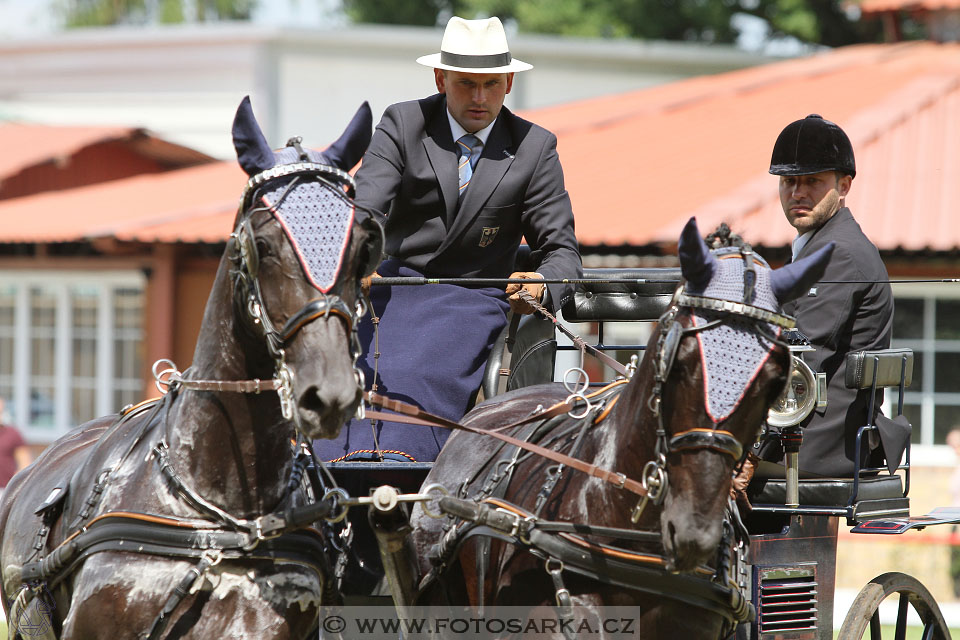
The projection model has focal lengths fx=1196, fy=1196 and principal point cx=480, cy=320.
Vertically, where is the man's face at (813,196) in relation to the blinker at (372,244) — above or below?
above

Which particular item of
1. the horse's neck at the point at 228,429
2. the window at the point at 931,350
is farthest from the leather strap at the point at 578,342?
the window at the point at 931,350

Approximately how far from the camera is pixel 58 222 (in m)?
13.2

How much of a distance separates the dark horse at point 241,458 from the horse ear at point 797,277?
1.00m

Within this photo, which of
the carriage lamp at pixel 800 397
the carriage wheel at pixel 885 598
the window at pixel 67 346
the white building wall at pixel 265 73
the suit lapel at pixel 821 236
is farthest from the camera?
the white building wall at pixel 265 73

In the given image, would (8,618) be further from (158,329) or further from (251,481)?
(158,329)

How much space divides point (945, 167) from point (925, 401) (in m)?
2.19

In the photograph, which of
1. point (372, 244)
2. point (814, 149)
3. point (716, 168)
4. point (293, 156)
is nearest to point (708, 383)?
point (372, 244)

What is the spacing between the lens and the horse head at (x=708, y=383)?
2.75 meters

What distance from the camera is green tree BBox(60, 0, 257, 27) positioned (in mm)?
26516

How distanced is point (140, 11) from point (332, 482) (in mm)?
25952

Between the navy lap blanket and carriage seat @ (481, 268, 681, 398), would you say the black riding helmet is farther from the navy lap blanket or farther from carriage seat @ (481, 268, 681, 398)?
the navy lap blanket

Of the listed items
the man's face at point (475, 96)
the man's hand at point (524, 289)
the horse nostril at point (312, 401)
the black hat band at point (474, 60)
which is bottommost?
the horse nostril at point (312, 401)

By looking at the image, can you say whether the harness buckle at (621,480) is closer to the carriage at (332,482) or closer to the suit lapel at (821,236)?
the carriage at (332,482)

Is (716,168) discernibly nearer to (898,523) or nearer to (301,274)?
(898,523)
